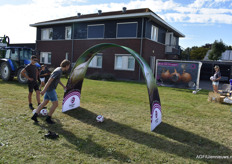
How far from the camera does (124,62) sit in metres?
20.8

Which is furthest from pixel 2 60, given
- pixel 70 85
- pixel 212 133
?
pixel 212 133

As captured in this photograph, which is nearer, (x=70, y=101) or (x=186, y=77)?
(x=70, y=101)

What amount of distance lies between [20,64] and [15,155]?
1199cm

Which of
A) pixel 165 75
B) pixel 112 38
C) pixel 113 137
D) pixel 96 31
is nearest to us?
pixel 113 137

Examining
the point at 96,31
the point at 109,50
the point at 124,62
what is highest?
the point at 96,31

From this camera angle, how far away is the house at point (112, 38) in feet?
65.0

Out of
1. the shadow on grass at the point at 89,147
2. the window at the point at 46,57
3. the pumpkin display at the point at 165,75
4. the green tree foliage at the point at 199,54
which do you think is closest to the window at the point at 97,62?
the window at the point at 46,57

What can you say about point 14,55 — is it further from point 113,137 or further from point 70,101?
point 113,137

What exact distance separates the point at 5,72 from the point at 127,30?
11.9 metres

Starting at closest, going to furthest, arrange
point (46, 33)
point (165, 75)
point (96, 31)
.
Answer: point (165, 75) < point (96, 31) < point (46, 33)

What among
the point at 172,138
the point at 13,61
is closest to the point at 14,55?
the point at 13,61

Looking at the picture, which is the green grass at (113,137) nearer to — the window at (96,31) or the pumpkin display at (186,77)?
the pumpkin display at (186,77)

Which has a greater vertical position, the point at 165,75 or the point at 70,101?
the point at 165,75

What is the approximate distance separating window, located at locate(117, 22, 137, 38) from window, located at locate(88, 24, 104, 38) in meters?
2.21
